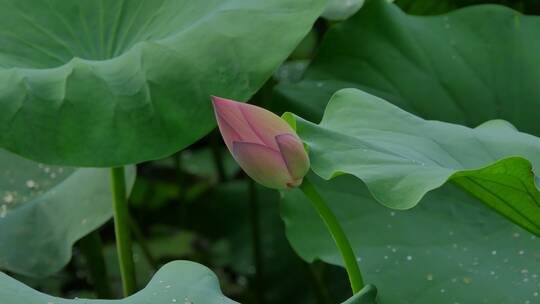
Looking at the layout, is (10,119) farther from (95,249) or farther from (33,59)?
(95,249)

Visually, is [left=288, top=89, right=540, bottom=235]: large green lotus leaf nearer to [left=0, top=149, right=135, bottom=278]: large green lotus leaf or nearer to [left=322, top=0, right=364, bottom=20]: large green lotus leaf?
[left=322, top=0, right=364, bottom=20]: large green lotus leaf

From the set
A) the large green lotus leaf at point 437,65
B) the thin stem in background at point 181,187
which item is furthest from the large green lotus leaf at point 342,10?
the thin stem in background at point 181,187

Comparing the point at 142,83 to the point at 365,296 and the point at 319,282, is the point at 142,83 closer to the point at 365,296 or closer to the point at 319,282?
the point at 365,296

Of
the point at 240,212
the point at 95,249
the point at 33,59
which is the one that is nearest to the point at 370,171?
the point at 33,59

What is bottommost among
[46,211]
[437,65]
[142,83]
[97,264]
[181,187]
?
[181,187]

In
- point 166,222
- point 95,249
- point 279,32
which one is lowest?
point 166,222

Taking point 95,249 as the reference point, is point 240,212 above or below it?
below

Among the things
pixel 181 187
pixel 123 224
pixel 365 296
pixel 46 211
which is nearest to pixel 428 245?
pixel 365 296

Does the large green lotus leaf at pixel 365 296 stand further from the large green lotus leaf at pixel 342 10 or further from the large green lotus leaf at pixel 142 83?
the large green lotus leaf at pixel 342 10
